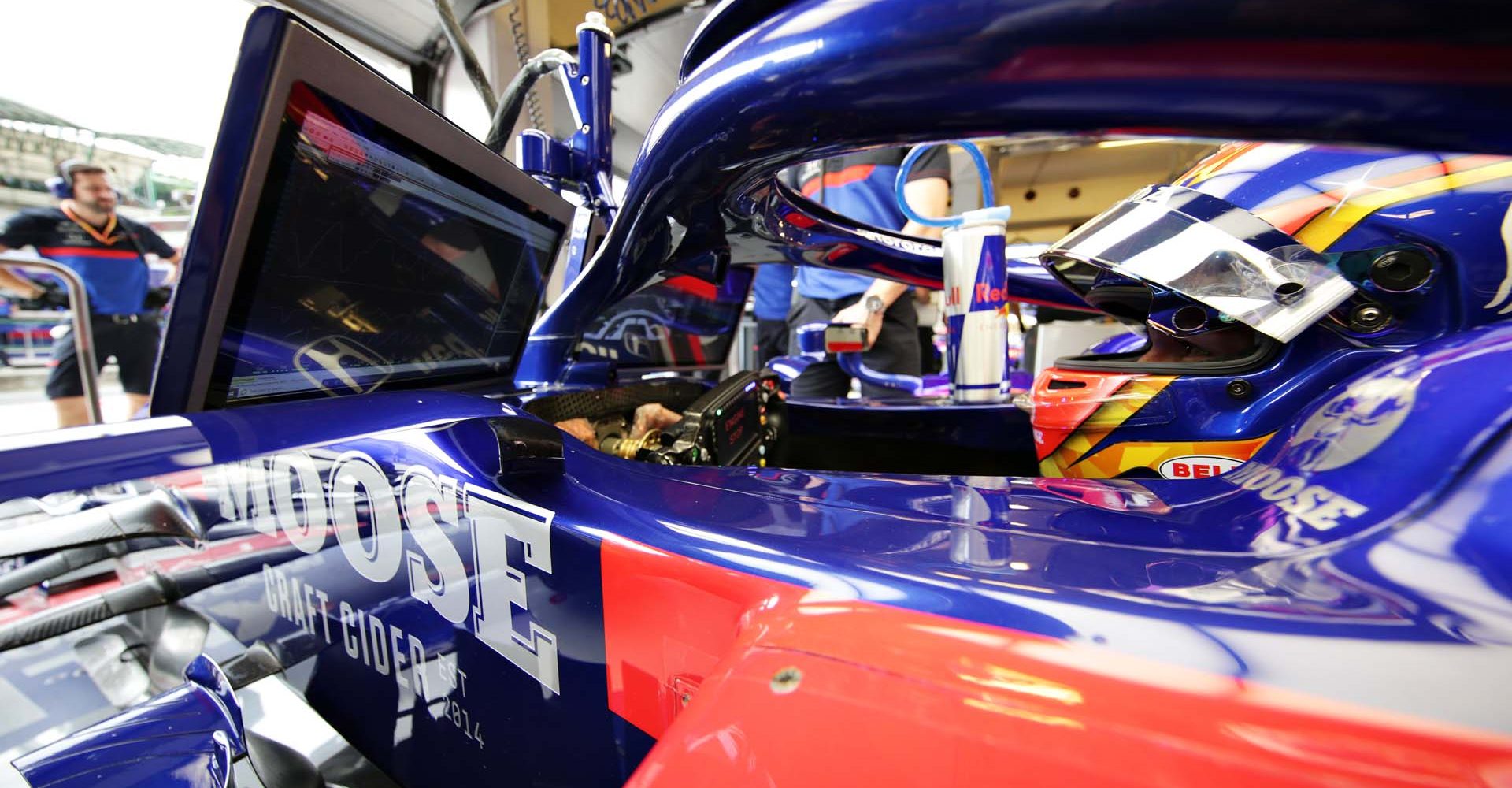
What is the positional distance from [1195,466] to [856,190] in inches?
61.0

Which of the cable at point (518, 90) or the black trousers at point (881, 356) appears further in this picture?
the black trousers at point (881, 356)

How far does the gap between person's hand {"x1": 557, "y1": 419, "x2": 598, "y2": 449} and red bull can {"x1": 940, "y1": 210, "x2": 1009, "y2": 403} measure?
651 mm

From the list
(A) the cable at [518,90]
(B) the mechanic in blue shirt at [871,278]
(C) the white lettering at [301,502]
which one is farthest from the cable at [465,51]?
(C) the white lettering at [301,502]

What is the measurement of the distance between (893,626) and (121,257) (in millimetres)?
3615

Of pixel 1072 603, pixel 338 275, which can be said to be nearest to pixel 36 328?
pixel 338 275

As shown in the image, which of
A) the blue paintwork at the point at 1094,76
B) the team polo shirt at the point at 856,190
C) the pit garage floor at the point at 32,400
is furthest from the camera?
the pit garage floor at the point at 32,400

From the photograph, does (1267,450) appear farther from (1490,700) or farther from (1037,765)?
(1037,765)

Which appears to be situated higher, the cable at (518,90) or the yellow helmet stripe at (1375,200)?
the cable at (518,90)

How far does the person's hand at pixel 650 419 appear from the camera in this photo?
2.88 feet

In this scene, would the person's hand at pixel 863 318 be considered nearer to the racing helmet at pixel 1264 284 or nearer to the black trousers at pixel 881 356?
the black trousers at pixel 881 356

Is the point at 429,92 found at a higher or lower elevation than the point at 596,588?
higher

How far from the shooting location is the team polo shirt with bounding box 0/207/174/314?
92.3 inches

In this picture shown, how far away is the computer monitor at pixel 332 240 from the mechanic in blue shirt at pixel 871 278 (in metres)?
1.06

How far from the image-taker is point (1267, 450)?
51 cm
